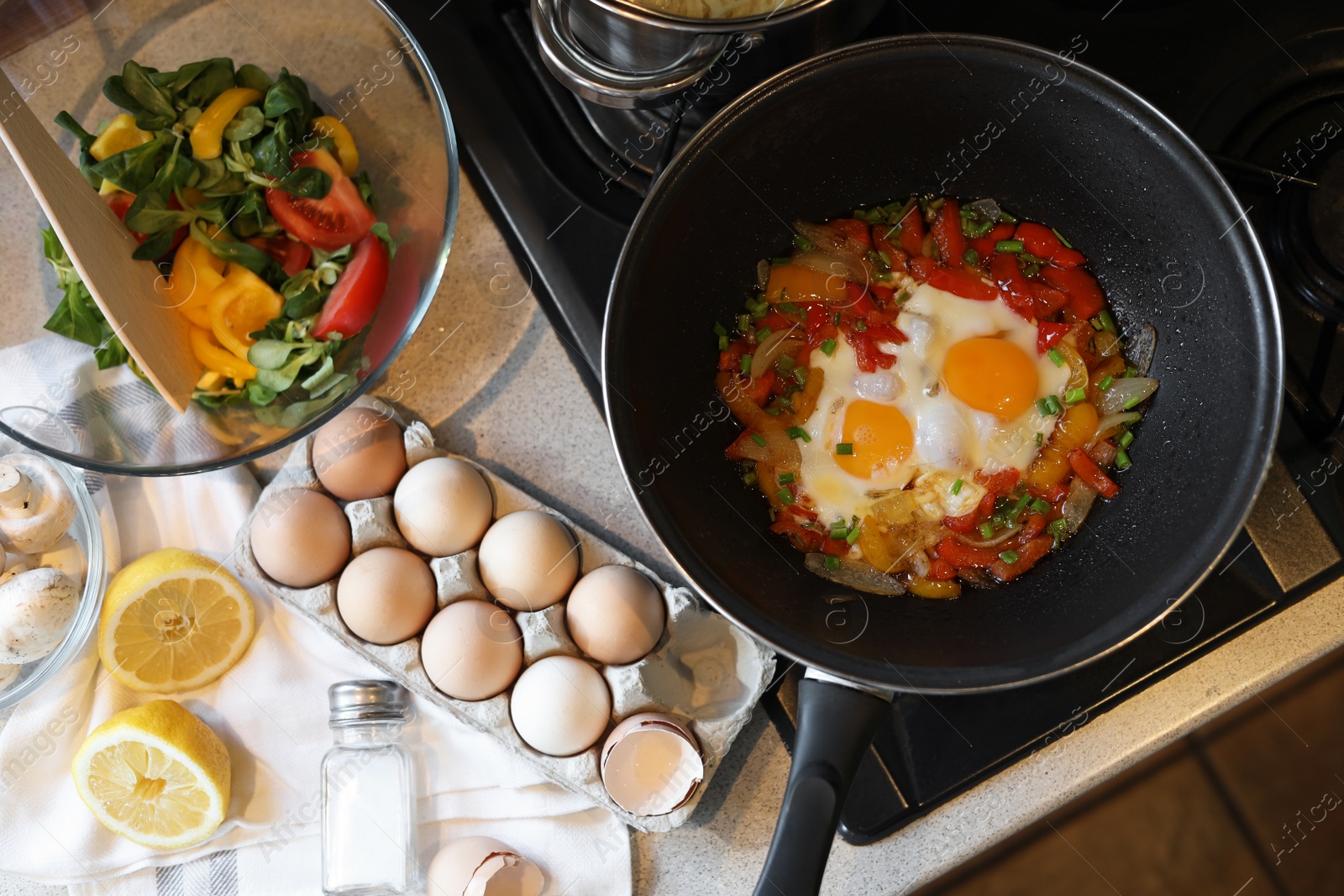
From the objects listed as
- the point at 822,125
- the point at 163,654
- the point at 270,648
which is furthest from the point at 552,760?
the point at 822,125

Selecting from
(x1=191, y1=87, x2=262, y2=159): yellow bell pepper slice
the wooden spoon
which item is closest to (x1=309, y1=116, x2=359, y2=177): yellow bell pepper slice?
(x1=191, y1=87, x2=262, y2=159): yellow bell pepper slice

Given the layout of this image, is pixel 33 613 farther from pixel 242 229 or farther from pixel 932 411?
pixel 932 411

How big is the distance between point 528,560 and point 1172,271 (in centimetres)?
103

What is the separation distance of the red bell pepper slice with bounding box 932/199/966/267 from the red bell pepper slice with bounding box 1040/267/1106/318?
0.14 m

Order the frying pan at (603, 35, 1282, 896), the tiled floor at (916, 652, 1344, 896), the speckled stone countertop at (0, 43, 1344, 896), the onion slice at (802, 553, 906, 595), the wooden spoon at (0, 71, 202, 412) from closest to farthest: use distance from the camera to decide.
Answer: the frying pan at (603, 35, 1282, 896) < the wooden spoon at (0, 71, 202, 412) < the onion slice at (802, 553, 906, 595) < the speckled stone countertop at (0, 43, 1344, 896) < the tiled floor at (916, 652, 1344, 896)

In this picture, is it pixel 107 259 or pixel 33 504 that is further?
pixel 33 504

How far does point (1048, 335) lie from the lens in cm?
133

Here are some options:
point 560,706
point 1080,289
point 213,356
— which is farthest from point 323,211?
point 1080,289

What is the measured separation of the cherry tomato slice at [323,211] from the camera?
1387mm

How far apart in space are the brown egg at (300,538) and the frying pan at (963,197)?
598mm

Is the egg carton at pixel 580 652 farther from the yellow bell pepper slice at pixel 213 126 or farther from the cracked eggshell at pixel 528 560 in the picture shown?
the yellow bell pepper slice at pixel 213 126

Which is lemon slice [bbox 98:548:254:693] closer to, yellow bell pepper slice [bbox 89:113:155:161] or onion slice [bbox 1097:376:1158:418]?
yellow bell pepper slice [bbox 89:113:155:161]

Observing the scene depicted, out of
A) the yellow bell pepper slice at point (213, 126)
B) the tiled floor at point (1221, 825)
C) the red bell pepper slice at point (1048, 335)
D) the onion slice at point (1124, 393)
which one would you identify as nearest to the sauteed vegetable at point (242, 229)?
the yellow bell pepper slice at point (213, 126)

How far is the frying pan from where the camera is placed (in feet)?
3.52
